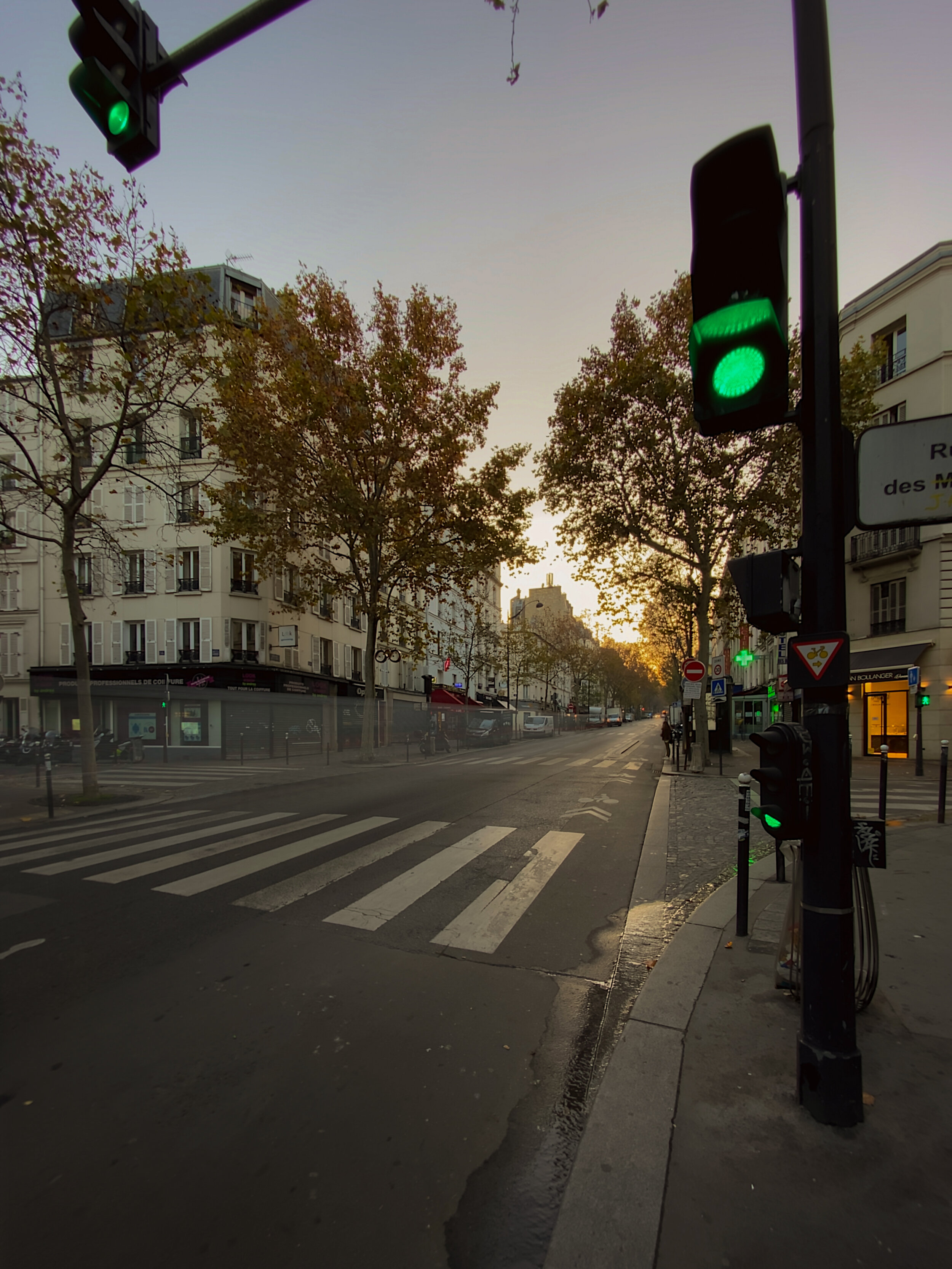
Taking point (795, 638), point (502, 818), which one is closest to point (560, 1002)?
point (795, 638)

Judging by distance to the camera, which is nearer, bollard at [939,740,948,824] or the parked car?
bollard at [939,740,948,824]

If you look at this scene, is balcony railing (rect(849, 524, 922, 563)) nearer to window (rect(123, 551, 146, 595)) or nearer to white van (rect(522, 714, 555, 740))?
window (rect(123, 551, 146, 595))

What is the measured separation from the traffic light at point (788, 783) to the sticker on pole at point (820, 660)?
9.0 inches

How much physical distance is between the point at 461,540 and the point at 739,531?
9561mm

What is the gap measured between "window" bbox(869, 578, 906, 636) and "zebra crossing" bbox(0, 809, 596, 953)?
66.2 ft

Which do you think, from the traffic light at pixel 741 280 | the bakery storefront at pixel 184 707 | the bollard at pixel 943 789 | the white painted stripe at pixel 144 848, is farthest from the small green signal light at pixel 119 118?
the bakery storefront at pixel 184 707

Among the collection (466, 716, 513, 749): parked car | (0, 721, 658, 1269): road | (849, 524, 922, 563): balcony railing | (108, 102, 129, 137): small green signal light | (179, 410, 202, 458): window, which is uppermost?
(179, 410, 202, 458): window

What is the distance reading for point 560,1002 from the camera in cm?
374

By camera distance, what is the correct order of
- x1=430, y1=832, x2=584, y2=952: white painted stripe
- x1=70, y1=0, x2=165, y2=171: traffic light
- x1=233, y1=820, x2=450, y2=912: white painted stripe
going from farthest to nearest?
x1=233, y1=820, x2=450, y2=912: white painted stripe
x1=430, y1=832, x2=584, y2=952: white painted stripe
x1=70, y1=0, x2=165, y2=171: traffic light

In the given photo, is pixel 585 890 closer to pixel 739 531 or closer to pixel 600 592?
pixel 739 531

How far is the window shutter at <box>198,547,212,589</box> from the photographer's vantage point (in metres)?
26.3

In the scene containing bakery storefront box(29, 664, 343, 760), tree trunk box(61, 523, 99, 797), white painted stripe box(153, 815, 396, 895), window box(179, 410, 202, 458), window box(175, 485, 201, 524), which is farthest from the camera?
bakery storefront box(29, 664, 343, 760)

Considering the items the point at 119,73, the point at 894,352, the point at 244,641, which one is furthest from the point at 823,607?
the point at 894,352

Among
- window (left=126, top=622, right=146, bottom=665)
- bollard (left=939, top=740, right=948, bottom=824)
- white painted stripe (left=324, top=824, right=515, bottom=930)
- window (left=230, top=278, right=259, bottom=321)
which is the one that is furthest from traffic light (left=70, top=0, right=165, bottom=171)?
window (left=230, top=278, right=259, bottom=321)
